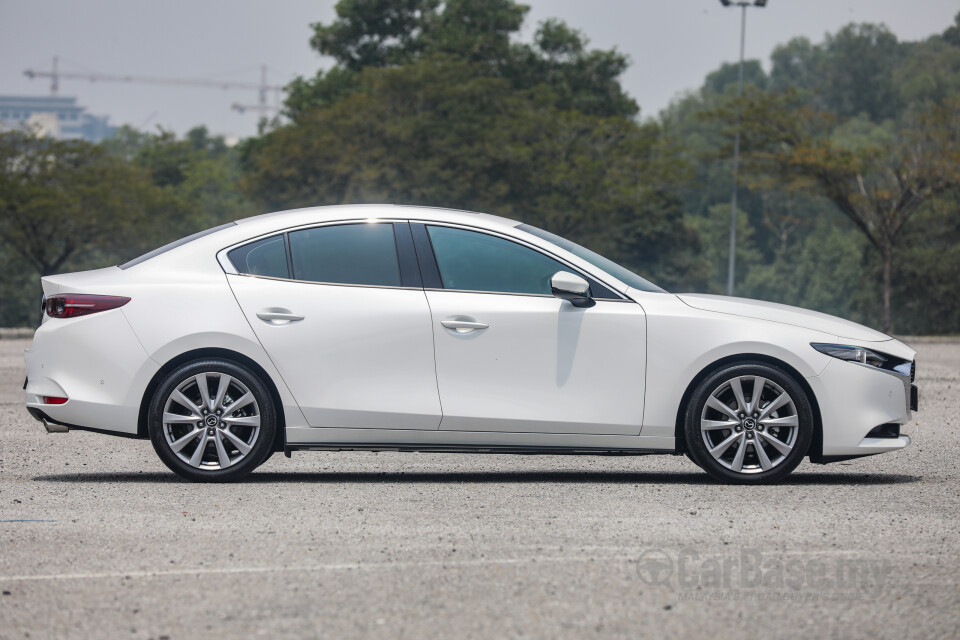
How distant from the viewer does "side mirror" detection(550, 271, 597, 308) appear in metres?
7.50

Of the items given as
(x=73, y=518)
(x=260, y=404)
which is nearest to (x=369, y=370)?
(x=260, y=404)

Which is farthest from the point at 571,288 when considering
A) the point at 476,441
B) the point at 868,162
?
the point at 868,162

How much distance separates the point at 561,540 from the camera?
5824 mm

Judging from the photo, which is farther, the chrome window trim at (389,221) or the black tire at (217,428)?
the chrome window trim at (389,221)

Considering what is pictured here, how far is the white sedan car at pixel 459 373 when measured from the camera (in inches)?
297

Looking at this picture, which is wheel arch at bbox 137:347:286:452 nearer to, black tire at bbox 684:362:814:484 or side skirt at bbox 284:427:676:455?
side skirt at bbox 284:427:676:455

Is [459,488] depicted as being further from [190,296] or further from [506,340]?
[190,296]

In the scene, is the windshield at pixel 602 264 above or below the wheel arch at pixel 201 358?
above

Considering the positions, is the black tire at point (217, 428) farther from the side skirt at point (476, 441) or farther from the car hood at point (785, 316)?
the car hood at point (785, 316)

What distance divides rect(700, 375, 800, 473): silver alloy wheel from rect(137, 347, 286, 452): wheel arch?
2465 mm

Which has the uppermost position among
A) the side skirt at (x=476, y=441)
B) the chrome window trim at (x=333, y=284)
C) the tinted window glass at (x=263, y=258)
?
the tinted window glass at (x=263, y=258)

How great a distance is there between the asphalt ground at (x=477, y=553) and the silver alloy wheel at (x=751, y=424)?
19 cm

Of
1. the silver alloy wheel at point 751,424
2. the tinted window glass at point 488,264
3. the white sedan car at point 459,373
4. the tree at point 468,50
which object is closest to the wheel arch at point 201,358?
the white sedan car at point 459,373

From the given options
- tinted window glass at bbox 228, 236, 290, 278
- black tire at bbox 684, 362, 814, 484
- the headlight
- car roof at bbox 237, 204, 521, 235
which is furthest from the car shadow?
car roof at bbox 237, 204, 521, 235
